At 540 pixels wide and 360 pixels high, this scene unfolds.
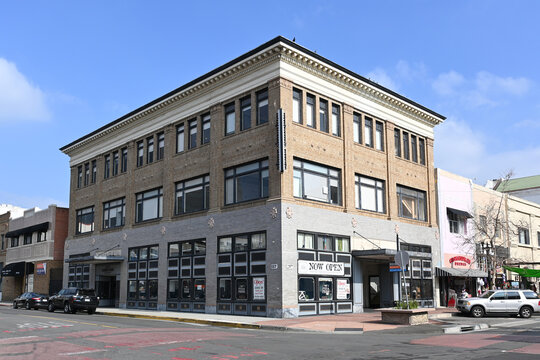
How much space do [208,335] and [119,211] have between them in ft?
80.6

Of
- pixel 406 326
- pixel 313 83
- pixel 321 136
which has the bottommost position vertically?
pixel 406 326

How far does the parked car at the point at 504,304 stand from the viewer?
1120 inches

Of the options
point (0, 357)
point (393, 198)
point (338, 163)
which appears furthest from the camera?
point (393, 198)

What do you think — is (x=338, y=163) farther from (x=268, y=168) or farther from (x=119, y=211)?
(x=119, y=211)

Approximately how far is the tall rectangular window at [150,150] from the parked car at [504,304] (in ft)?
74.2

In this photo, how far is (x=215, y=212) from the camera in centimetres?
3111

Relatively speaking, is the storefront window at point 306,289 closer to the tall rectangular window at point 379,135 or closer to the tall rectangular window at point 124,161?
the tall rectangular window at point 379,135

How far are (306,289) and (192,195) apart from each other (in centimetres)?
1029

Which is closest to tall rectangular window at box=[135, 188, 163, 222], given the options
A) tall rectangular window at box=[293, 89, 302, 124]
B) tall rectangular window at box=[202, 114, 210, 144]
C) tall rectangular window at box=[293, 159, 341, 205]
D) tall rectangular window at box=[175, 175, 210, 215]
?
tall rectangular window at box=[175, 175, 210, 215]

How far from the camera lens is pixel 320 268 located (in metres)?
28.6

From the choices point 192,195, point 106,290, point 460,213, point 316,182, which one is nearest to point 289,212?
point 316,182

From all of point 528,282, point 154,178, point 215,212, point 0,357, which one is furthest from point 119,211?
point 528,282

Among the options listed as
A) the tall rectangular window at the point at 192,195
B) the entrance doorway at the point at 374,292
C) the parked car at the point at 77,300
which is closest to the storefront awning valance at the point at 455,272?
the entrance doorway at the point at 374,292

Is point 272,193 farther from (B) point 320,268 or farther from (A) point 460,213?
(A) point 460,213
